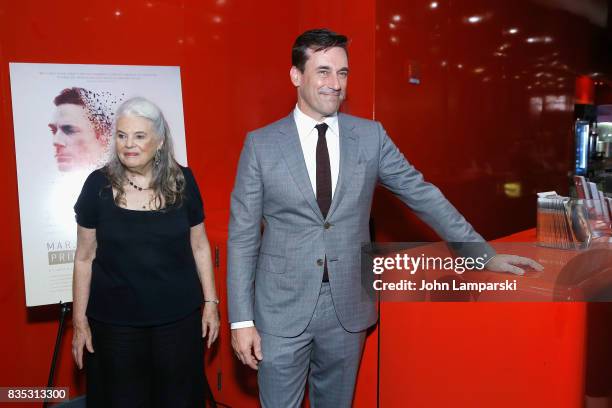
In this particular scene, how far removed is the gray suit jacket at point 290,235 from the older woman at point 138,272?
14.7 inches

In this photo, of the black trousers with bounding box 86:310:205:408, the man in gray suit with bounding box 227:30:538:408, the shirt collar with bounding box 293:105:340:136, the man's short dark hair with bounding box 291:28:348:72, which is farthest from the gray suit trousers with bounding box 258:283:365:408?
the man's short dark hair with bounding box 291:28:348:72

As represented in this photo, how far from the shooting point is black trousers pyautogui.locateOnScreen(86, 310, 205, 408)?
2043 mm

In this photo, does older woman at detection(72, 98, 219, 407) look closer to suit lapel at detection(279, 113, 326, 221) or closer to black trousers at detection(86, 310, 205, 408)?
black trousers at detection(86, 310, 205, 408)

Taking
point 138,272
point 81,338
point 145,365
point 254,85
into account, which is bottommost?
point 145,365

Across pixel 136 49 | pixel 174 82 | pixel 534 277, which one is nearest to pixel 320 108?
pixel 534 277

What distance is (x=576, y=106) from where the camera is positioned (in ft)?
24.9

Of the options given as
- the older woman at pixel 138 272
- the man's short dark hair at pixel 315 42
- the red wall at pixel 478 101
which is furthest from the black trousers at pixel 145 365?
the red wall at pixel 478 101

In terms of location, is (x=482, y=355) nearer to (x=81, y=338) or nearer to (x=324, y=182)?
(x=324, y=182)

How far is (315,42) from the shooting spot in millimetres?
1794

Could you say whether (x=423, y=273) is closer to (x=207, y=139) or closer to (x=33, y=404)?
(x=207, y=139)

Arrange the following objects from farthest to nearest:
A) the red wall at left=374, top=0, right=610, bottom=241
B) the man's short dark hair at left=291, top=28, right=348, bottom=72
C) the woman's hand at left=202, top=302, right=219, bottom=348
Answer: the red wall at left=374, top=0, right=610, bottom=241 → the woman's hand at left=202, top=302, right=219, bottom=348 → the man's short dark hair at left=291, top=28, right=348, bottom=72

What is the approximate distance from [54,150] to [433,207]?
1.84 m

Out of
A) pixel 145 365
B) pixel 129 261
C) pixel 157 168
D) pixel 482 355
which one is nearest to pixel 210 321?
pixel 145 365

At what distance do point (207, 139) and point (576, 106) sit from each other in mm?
6238
